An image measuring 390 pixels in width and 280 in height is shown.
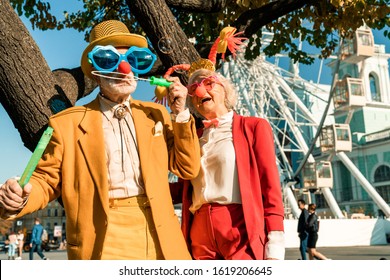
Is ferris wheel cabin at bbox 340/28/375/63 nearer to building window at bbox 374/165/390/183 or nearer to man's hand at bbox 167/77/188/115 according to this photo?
man's hand at bbox 167/77/188/115

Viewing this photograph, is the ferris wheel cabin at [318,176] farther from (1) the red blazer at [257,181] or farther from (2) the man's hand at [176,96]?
(2) the man's hand at [176,96]

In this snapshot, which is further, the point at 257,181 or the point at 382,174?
the point at 382,174

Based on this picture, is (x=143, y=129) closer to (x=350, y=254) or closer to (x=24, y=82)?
(x=24, y=82)

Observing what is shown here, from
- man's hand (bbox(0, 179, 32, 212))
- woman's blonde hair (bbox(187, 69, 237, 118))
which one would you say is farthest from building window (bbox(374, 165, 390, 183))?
man's hand (bbox(0, 179, 32, 212))

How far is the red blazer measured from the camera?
2.55m

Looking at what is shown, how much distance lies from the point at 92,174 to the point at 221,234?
28.7 inches

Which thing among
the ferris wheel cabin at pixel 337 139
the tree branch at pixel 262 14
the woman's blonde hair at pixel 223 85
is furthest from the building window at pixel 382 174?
the woman's blonde hair at pixel 223 85

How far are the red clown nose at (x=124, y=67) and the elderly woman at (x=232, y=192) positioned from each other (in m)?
0.47

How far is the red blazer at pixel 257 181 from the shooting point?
8.35 feet

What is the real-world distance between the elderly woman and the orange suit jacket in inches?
6.0

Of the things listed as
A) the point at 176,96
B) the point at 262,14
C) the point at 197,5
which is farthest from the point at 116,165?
the point at 262,14

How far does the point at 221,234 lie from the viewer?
102 inches

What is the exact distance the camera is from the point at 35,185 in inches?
87.0
